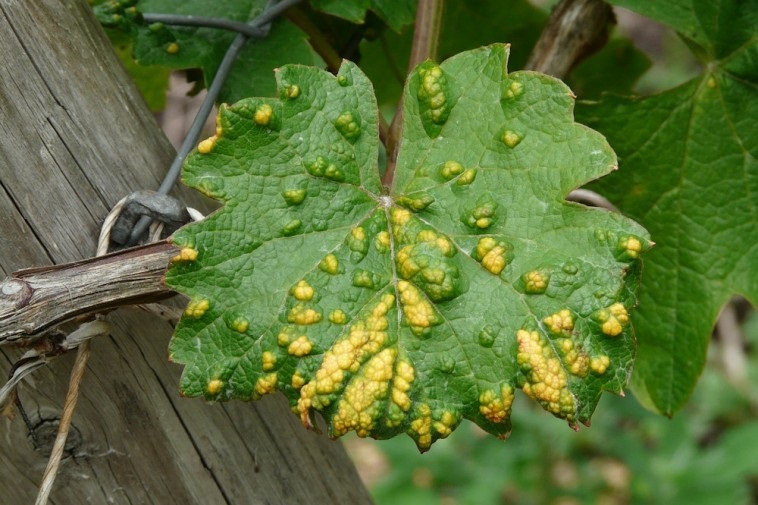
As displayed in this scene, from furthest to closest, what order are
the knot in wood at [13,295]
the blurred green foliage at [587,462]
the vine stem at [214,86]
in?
the blurred green foliage at [587,462], the vine stem at [214,86], the knot in wood at [13,295]

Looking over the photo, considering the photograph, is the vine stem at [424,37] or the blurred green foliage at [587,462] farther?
the blurred green foliage at [587,462]

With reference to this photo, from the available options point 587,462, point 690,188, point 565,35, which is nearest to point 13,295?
point 565,35

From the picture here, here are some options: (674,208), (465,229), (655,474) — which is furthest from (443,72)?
(655,474)

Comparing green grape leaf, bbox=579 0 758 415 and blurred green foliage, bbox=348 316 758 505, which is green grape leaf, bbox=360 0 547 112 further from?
blurred green foliage, bbox=348 316 758 505

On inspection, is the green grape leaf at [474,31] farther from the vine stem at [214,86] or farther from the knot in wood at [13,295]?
the knot in wood at [13,295]

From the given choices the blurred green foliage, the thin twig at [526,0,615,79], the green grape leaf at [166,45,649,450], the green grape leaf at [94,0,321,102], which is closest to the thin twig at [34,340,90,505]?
the green grape leaf at [166,45,649,450]

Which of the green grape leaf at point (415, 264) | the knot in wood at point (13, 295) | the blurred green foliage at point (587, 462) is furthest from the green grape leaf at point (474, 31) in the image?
the blurred green foliage at point (587, 462)
